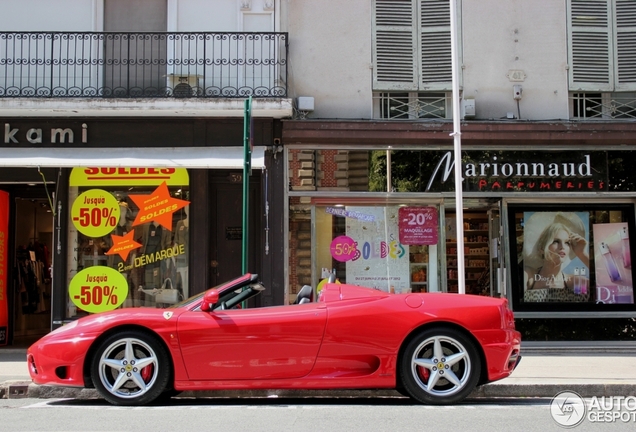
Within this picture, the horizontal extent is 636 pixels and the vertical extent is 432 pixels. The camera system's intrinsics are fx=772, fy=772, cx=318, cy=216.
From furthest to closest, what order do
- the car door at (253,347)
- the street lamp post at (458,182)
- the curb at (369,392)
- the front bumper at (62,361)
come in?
the street lamp post at (458,182) < the curb at (369,392) < the front bumper at (62,361) < the car door at (253,347)

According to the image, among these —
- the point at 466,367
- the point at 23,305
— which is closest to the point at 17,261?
the point at 23,305

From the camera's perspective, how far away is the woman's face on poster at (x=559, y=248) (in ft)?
42.2

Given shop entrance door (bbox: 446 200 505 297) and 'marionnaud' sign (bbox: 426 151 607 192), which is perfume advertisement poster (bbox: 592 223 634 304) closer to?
'marionnaud' sign (bbox: 426 151 607 192)

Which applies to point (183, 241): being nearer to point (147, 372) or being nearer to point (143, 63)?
point (143, 63)

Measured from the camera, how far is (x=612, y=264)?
12.9 metres

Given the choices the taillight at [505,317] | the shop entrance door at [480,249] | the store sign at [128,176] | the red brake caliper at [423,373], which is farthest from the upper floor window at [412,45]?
the red brake caliper at [423,373]

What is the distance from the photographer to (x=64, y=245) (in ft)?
41.1

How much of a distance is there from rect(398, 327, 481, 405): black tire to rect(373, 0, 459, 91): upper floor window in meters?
6.79

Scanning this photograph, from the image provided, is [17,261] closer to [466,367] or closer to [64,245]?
[64,245]

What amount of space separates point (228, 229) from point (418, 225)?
124 inches

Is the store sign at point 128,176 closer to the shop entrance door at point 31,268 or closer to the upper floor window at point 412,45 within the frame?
the shop entrance door at point 31,268

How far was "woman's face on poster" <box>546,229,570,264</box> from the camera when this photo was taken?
42.2ft

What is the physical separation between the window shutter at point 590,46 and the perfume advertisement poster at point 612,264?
7.91 ft

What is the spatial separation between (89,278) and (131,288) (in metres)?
0.70
